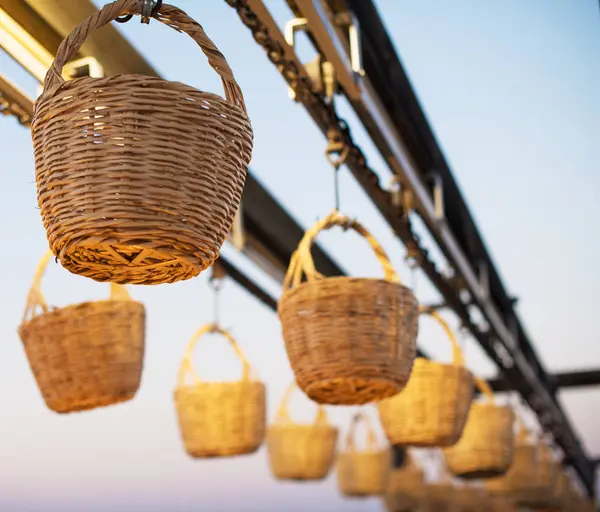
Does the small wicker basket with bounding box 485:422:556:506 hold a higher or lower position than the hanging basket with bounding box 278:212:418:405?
lower

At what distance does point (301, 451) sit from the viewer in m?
3.35

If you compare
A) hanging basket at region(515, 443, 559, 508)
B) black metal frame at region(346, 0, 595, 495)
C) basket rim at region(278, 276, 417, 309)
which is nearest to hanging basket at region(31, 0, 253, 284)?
basket rim at region(278, 276, 417, 309)

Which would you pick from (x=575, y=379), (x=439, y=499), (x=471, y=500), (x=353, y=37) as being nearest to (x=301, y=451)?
(x=353, y=37)

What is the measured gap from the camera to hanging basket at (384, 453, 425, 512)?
16.9ft

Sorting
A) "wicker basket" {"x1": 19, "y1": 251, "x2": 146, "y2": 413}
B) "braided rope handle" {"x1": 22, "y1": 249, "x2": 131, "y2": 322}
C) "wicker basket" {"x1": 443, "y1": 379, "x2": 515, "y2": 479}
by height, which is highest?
"braided rope handle" {"x1": 22, "y1": 249, "x2": 131, "y2": 322}

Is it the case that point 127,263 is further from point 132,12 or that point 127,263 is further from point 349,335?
point 349,335

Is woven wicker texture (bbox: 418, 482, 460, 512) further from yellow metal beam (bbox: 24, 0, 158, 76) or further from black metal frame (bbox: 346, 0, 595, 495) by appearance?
yellow metal beam (bbox: 24, 0, 158, 76)

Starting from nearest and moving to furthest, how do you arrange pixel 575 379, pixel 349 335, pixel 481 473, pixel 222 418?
1. pixel 349 335
2. pixel 222 418
3. pixel 481 473
4. pixel 575 379

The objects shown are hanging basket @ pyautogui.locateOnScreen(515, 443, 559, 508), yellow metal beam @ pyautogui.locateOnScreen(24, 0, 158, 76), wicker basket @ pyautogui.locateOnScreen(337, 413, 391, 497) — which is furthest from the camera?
hanging basket @ pyautogui.locateOnScreen(515, 443, 559, 508)

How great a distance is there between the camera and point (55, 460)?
12.1ft

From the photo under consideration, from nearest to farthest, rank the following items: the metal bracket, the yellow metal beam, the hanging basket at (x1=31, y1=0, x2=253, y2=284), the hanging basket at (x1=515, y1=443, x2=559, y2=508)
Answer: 1. the hanging basket at (x1=31, y1=0, x2=253, y2=284)
2. the yellow metal beam
3. the metal bracket
4. the hanging basket at (x1=515, y1=443, x2=559, y2=508)

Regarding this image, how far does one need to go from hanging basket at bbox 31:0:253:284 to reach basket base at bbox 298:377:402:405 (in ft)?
2.23

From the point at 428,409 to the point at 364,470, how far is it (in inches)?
86.6

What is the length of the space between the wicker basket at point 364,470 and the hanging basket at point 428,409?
81.6 inches
